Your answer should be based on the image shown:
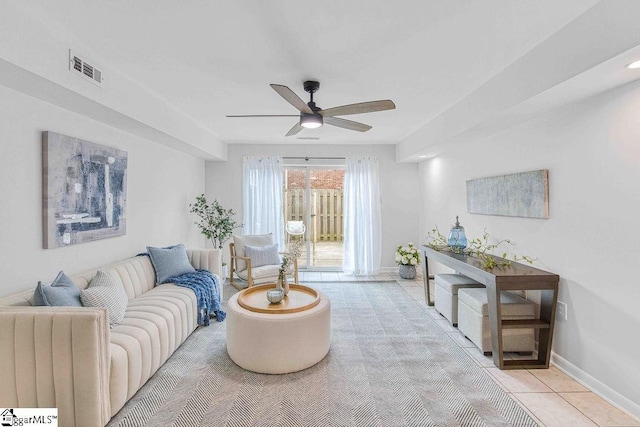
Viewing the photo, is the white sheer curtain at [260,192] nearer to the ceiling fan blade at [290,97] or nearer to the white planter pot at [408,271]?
the white planter pot at [408,271]

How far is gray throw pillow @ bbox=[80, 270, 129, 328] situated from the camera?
92.6 inches

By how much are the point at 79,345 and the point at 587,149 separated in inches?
144

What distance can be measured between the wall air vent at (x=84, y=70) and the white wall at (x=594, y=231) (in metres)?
3.67

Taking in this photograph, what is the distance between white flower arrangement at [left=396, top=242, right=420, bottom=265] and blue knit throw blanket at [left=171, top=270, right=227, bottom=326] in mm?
3212

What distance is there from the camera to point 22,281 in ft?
7.64

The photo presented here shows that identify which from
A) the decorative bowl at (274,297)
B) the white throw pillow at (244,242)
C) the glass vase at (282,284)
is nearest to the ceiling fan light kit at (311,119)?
the glass vase at (282,284)

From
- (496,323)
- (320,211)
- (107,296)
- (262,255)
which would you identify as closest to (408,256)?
(320,211)

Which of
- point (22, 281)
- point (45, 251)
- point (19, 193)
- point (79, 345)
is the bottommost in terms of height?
point (79, 345)

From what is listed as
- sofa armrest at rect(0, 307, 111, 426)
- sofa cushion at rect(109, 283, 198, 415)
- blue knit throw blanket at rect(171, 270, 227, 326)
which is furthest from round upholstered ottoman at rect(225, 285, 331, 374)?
sofa armrest at rect(0, 307, 111, 426)

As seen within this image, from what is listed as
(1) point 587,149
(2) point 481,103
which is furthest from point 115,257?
(1) point 587,149

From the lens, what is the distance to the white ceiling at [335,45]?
1827mm

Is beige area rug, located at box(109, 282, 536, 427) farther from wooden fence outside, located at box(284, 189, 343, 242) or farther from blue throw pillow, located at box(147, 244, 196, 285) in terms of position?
wooden fence outside, located at box(284, 189, 343, 242)

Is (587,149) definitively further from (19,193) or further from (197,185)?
(197,185)

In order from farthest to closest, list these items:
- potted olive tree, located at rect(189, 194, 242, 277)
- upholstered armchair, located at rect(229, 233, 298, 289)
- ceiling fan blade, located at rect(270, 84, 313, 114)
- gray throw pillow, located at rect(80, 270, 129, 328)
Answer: potted olive tree, located at rect(189, 194, 242, 277) → upholstered armchair, located at rect(229, 233, 298, 289) → gray throw pillow, located at rect(80, 270, 129, 328) → ceiling fan blade, located at rect(270, 84, 313, 114)
